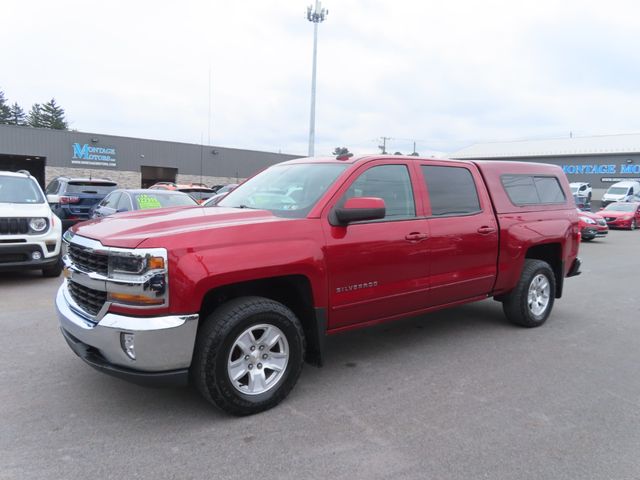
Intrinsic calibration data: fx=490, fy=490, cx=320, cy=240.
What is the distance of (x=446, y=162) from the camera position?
500 centimetres

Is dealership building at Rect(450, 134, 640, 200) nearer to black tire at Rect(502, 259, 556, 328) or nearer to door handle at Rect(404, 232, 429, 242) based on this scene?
black tire at Rect(502, 259, 556, 328)

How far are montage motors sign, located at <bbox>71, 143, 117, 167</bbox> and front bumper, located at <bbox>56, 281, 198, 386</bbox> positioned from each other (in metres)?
34.2

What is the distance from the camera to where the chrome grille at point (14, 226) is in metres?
7.18

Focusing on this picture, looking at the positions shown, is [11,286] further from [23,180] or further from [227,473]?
[227,473]

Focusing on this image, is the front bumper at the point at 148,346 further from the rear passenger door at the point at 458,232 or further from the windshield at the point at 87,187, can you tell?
the windshield at the point at 87,187

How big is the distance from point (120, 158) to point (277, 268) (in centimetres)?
3557

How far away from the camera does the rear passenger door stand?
4598mm

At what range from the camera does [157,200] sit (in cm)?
966

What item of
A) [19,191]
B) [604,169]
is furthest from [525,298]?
[604,169]

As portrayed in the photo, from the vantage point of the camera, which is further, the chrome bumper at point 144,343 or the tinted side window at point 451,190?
the tinted side window at point 451,190

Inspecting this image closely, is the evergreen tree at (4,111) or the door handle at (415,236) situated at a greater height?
the evergreen tree at (4,111)

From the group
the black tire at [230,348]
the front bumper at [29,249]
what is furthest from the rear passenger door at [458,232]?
the front bumper at [29,249]

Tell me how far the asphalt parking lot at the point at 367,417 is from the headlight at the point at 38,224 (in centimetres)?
273

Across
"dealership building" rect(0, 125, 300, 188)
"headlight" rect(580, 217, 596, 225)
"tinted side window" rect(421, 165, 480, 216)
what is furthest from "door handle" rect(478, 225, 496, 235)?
"dealership building" rect(0, 125, 300, 188)
